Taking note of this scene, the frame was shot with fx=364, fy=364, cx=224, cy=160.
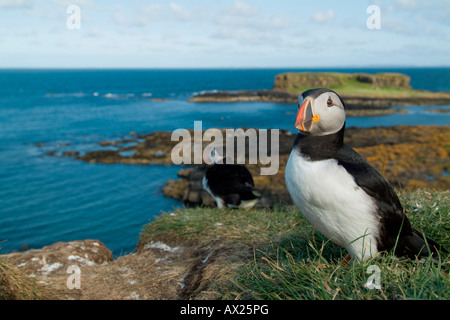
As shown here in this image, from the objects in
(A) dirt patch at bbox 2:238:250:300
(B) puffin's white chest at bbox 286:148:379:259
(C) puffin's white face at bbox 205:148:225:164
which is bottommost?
(A) dirt patch at bbox 2:238:250:300

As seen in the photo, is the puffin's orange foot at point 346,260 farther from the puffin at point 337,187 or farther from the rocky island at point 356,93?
the rocky island at point 356,93

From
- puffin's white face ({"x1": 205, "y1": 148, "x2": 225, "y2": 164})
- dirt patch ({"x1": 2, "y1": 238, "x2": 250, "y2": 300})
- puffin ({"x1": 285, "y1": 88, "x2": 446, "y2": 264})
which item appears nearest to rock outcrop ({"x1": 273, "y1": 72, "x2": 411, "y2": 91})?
puffin's white face ({"x1": 205, "y1": 148, "x2": 225, "y2": 164})

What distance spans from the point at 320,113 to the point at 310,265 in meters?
1.41

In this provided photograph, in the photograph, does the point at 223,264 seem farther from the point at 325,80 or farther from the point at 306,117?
the point at 325,80

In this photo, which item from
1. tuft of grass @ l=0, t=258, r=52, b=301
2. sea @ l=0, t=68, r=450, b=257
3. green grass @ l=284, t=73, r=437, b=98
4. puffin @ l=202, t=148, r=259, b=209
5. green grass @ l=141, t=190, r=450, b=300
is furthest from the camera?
green grass @ l=284, t=73, r=437, b=98

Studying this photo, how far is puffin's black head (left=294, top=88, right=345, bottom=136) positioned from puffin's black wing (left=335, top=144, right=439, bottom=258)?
26 cm

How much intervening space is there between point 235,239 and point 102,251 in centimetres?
298

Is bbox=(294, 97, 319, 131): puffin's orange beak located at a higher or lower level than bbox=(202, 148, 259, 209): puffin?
higher

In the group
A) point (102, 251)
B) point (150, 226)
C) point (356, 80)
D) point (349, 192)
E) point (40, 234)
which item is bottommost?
point (40, 234)

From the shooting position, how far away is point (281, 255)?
14.6 feet

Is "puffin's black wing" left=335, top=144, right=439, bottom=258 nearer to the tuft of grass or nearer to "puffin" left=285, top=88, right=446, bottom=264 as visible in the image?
"puffin" left=285, top=88, right=446, bottom=264

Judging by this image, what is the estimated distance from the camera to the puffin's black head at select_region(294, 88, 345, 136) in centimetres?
322
